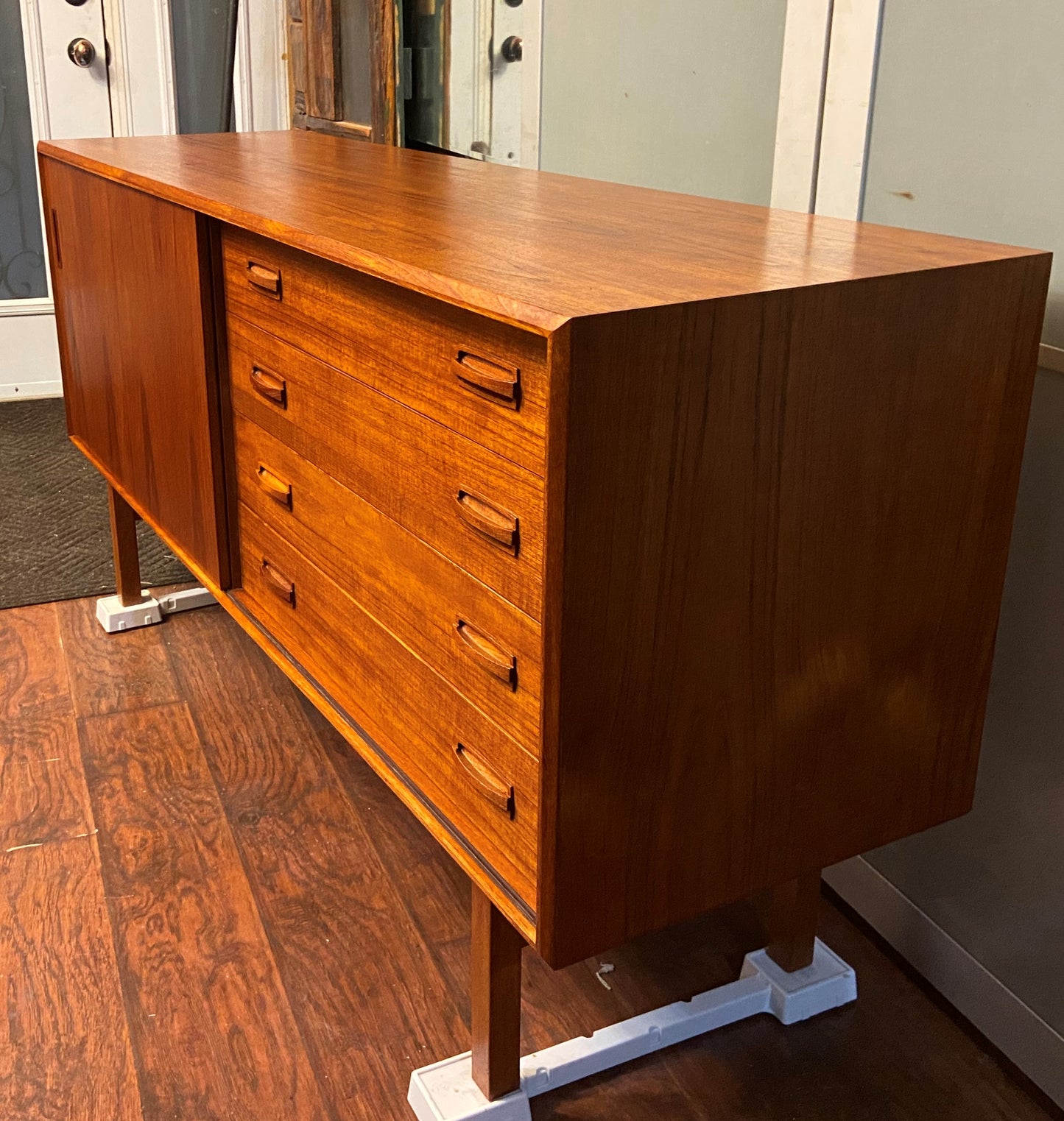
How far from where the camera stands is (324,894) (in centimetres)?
168

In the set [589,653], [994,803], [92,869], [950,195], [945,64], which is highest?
[945,64]

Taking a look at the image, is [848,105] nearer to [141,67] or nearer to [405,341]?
[405,341]

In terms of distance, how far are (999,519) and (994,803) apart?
0.41 metres

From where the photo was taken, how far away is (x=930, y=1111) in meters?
1.34

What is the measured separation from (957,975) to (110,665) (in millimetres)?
1589

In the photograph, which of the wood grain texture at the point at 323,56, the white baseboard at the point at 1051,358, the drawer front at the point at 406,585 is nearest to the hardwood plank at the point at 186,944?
the drawer front at the point at 406,585

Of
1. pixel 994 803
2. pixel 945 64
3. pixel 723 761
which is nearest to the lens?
pixel 723 761

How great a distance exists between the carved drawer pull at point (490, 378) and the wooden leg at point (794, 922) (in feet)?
2.46

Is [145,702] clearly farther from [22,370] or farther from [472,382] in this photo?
[22,370]

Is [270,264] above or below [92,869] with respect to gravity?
above

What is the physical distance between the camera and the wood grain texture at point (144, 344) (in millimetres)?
1534

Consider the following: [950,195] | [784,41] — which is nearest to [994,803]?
[950,195]

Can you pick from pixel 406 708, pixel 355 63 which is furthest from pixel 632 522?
pixel 355 63

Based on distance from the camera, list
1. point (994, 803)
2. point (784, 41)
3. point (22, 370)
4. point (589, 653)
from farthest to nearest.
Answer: point (22, 370) → point (784, 41) → point (994, 803) → point (589, 653)
